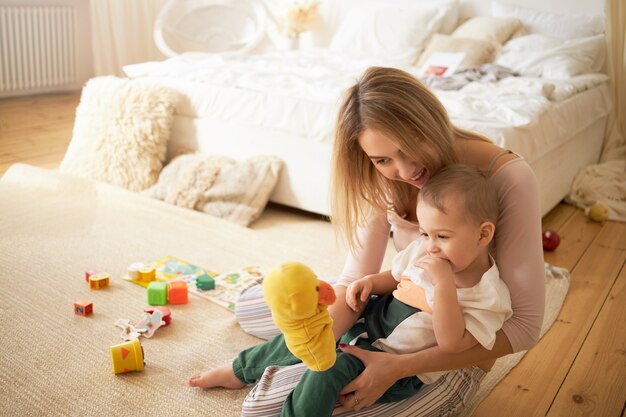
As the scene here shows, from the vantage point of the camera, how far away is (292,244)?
259 centimetres

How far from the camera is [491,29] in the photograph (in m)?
3.82

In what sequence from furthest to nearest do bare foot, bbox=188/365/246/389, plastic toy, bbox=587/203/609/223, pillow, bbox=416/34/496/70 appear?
pillow, bbox=416/34/496/70, plastic toy, bbox=587/203/609/223, bare foot, bbox=188/365/246/389

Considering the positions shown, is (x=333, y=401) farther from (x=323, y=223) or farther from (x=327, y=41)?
(x=327, y=41)

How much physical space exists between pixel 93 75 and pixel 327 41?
1.89 metres

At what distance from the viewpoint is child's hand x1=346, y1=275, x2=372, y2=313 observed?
148cm

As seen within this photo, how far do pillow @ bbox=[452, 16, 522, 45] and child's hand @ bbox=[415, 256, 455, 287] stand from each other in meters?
2.78

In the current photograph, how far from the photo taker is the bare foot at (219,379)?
159 centimetres

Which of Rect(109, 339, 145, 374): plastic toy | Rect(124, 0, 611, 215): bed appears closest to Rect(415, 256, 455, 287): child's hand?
Rect(109, 339, 145, 374): plastic toy

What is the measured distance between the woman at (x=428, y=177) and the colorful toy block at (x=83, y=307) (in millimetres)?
753

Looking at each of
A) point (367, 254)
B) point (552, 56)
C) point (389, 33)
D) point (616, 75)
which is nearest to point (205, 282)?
point (367, 254)

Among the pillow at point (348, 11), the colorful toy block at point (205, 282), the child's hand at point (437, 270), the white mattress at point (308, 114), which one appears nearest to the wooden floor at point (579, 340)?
the white mattress at point (308, 114)

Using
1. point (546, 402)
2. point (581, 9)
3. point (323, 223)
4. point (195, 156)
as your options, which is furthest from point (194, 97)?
point (581, 9)

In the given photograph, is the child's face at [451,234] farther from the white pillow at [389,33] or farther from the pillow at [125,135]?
the white pillow at [389,33]

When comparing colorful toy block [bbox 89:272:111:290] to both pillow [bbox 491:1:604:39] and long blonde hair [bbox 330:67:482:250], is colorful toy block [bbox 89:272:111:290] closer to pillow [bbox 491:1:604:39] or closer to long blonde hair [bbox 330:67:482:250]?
long blonde hair [bbox 330:67:482:250]
